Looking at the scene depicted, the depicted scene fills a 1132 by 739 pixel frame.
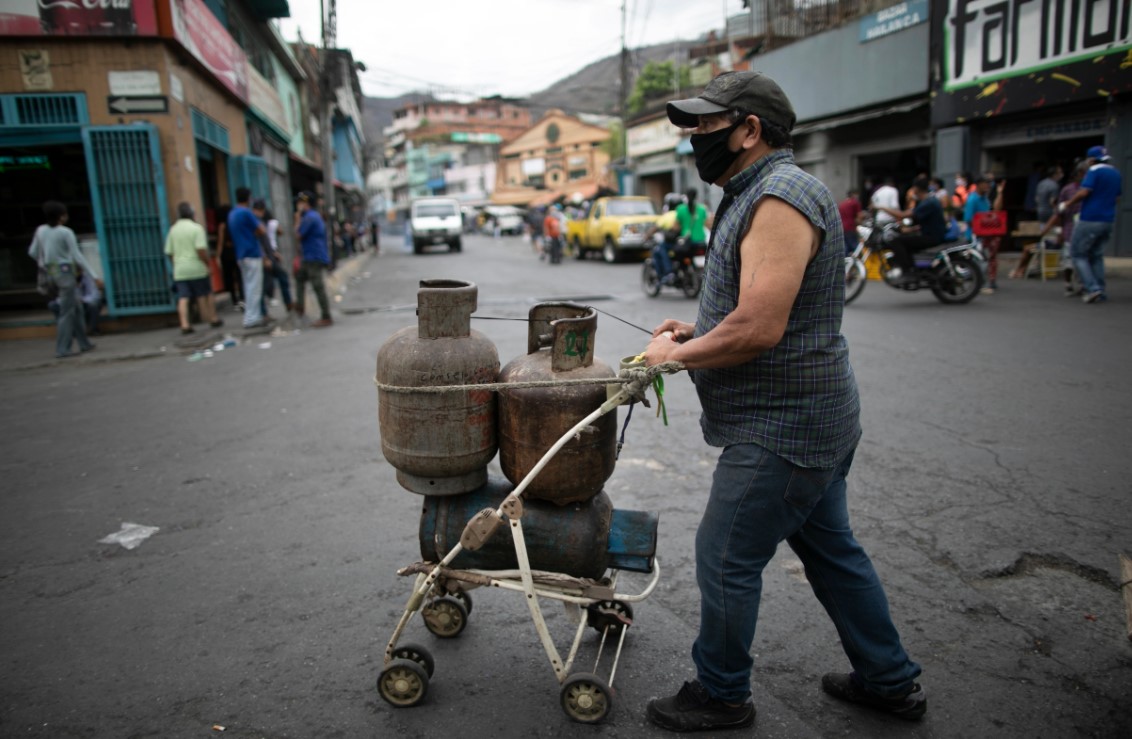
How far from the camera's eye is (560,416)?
2.19 metres

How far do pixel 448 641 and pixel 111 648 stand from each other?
1.26 meters

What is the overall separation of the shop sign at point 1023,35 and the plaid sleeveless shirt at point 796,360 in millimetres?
12872

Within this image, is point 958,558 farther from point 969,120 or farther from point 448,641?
point 969,120

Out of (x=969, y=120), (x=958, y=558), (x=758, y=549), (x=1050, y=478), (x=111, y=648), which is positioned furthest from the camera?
(x=969, y=120)

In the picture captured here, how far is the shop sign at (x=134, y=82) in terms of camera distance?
9891mm

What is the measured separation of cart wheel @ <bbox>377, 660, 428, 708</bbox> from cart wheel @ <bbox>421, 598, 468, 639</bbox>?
38 cm

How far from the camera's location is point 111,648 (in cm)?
267

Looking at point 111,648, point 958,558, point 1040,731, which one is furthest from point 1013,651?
point 111,648

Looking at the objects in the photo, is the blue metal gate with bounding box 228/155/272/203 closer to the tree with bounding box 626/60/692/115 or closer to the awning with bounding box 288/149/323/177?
the awning with bounding box 288/149/323/177

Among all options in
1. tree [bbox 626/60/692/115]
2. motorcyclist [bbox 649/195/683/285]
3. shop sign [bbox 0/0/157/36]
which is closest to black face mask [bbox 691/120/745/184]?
motorcyclist [bbox 649/195/683/285]

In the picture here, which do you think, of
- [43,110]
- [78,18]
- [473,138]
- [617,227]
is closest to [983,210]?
[617,227]

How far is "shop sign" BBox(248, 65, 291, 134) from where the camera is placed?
1571 cm

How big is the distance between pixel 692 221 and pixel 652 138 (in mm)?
20665

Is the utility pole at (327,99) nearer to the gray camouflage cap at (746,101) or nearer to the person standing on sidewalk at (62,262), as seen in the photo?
the person standing on sidewalk at (62,262)
